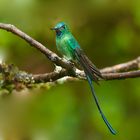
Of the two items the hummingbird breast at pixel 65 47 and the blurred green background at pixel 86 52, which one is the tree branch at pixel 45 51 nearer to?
the hummingbird breast at pixel 65 47

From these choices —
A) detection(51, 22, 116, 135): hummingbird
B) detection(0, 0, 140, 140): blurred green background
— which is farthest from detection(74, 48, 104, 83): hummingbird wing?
detection(0, 0, 140, 140): blurred green background

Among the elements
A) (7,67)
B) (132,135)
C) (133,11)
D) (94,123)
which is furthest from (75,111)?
(7,67)

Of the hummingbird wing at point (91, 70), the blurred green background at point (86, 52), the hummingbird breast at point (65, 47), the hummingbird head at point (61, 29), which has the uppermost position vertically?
the blurred green background at point (86, 52)

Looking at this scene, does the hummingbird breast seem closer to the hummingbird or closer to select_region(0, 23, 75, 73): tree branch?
the hummingbird

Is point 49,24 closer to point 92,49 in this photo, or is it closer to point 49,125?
point 92,49

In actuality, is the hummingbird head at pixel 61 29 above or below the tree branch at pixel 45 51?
above

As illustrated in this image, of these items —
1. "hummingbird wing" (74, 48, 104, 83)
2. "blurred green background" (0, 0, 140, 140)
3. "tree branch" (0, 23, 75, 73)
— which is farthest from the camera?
"blurred green background" (0, 0, 140, 140)

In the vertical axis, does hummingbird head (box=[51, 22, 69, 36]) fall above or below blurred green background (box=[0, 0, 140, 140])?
below

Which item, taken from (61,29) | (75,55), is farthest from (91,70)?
(61,29)

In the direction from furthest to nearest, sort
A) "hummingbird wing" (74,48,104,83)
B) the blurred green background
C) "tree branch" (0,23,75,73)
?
the blurred green background
"hummingbird wing" (74,48,104,83)
"tree branch" (0,23,75,73)

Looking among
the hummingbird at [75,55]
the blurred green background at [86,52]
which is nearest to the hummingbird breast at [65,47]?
the hummingbird at [75,55]
